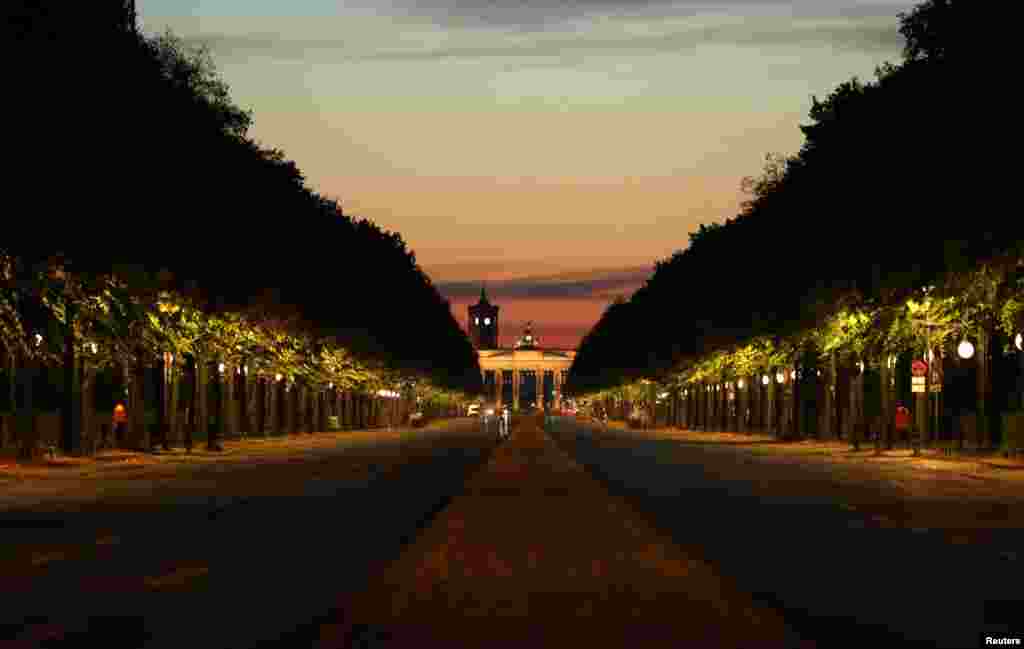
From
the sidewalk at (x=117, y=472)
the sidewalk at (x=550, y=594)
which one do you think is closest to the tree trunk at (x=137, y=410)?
the sidewalk at (x=117, y=472)

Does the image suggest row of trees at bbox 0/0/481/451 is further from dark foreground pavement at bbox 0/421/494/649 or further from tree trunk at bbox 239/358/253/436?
dark foreground pavement at bbox 0/421/494/649

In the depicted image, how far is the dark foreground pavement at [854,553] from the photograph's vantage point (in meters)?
17.5

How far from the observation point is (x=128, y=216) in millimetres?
66500

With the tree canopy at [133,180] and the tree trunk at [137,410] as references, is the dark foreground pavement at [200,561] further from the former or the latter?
the tree trunk at [137,410]

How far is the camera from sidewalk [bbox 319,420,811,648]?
1608cm

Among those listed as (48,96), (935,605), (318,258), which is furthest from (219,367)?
(935,605)

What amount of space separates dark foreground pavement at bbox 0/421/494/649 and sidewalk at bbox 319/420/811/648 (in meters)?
0.58

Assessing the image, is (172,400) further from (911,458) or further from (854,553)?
(854,553)

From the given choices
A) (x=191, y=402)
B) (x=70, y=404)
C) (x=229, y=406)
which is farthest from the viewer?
(x=229, y=406)

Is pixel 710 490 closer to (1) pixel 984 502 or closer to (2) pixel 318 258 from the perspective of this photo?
(1) pixel 984 502

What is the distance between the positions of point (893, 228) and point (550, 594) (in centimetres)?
5771

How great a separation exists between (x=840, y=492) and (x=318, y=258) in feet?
310

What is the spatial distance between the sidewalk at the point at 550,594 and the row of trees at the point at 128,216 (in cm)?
2755

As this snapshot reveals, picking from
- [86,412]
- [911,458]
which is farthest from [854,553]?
[86,412]
